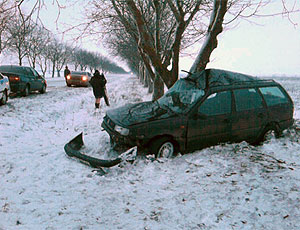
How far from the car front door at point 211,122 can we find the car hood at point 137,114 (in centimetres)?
63

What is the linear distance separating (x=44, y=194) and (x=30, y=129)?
374 centimetres

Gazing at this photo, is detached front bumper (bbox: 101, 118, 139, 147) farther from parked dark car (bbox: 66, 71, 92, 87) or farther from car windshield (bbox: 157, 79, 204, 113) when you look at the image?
parked dark car (bbox: 66, 71, 92, 87)

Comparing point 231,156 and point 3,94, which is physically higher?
point 3,94

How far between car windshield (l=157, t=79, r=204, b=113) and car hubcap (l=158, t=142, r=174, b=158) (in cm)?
71

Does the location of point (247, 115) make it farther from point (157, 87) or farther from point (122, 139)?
point (157, 87)

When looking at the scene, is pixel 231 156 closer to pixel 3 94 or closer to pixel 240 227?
pixel 240 227

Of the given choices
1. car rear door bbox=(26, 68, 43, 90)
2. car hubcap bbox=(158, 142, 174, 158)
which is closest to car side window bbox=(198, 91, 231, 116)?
car hubcap bbox=(158, 142, 174, 158)

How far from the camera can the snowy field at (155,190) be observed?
2.27 meters

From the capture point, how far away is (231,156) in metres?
3.94

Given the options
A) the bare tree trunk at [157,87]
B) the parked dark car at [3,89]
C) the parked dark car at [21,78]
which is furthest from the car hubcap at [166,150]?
the parked dark car at [21,78]

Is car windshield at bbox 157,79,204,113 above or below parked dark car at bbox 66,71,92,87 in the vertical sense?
below

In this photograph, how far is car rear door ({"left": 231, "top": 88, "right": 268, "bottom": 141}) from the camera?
4285 mm

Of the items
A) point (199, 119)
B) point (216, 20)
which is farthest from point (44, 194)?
point (216, 20)

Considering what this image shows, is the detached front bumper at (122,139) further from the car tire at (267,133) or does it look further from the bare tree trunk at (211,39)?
the bare tree trunk at (211,39)
